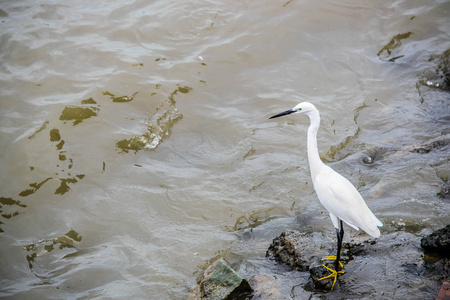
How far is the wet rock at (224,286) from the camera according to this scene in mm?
3594

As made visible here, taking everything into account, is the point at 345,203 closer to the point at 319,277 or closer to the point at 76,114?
the point at 319,277

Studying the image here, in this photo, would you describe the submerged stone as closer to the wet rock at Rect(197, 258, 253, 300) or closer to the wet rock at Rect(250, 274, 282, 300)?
the wet rock at Rect(197, 258, 253, 300)

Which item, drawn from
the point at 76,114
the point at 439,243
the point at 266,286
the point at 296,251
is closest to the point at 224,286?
the point at 266,286

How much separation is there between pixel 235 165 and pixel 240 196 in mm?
645

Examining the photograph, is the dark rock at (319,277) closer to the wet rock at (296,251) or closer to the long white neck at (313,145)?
the wet rock at (296,251)

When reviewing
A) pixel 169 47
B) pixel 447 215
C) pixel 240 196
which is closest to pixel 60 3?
pixel 169 47

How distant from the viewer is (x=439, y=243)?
3521mm

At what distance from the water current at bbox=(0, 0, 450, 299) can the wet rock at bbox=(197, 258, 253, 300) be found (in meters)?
0.37

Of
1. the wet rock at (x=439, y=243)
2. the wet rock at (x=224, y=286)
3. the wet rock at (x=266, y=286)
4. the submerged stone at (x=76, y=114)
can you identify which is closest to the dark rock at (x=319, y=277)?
the wet rock at (x=266, y=286)

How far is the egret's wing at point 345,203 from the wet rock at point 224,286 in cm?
111

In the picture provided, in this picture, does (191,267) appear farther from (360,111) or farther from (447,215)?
(360,111)

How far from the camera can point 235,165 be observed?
230 inches

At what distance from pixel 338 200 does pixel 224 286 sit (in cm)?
134

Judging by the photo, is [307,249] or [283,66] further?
[283,66]
